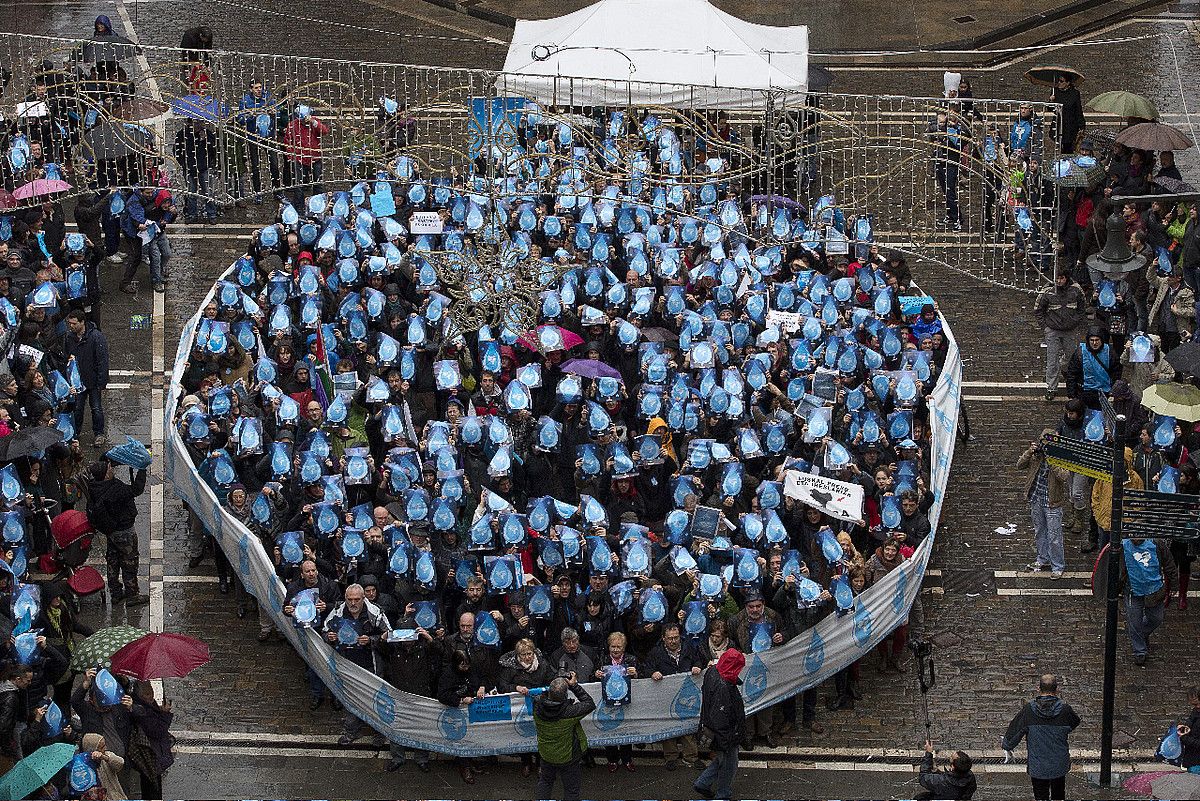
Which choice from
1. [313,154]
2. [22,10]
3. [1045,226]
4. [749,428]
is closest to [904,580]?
[749,428]

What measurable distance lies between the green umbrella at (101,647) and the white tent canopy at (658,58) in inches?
457

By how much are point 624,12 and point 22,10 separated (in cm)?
1377

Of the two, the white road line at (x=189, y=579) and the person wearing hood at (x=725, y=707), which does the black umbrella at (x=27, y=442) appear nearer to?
the white road line at (x=189, y=579)

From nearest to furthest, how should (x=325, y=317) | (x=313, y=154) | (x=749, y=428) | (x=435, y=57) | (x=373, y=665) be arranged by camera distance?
(x=373, y=665)
(x=749, y=428)
(x=325, y=317)
(x=313, y=154)
(x=435, y=57)

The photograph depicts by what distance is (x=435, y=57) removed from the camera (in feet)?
138

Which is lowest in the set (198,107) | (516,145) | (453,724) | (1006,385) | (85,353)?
(453,724)

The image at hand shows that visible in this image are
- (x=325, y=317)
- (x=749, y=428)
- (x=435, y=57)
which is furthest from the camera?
(x=435, y=57)

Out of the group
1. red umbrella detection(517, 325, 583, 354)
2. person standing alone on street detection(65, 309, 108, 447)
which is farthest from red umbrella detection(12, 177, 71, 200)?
red umbrella detection(517, 325, 583, 354)

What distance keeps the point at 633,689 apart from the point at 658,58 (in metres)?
12.1

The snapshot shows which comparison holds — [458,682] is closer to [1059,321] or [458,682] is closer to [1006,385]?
[1059,321]

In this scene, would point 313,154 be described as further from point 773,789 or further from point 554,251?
point 773,789

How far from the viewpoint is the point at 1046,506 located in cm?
2748

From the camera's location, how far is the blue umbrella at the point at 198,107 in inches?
1236

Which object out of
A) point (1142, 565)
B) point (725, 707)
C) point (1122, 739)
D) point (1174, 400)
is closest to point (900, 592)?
point (1142, 565)
